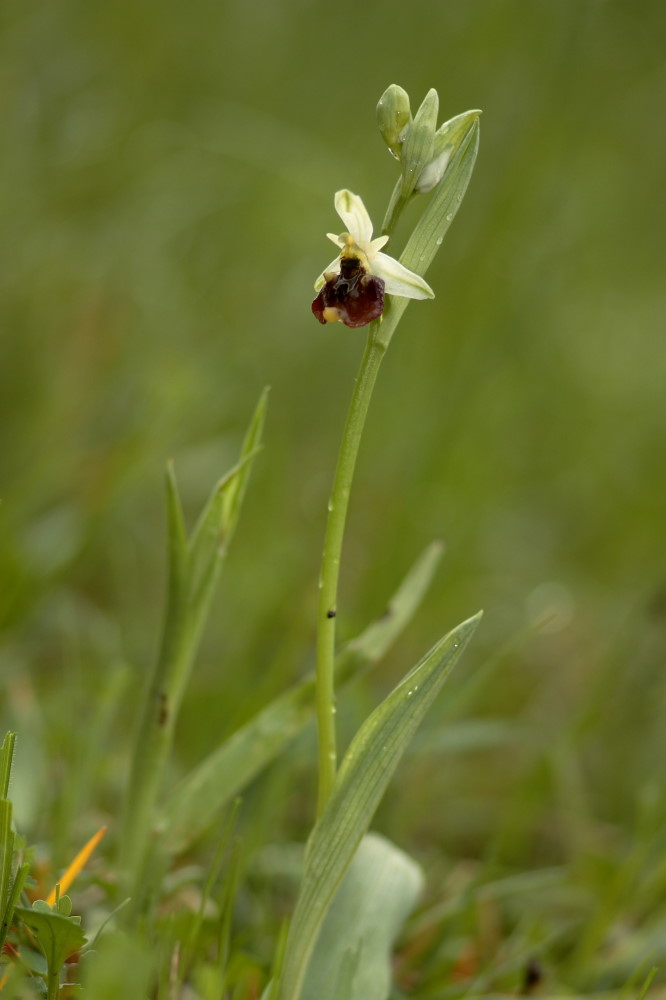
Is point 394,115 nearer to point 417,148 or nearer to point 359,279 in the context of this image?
point 417,148

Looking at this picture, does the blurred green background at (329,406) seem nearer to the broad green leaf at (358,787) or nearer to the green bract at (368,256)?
the broad green leaf at (358,787)

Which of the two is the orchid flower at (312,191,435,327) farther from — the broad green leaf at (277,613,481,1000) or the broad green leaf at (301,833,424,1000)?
the broad green leaf at (301,833,424,1000)

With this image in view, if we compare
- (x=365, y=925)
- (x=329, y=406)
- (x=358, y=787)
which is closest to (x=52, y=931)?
(x=358, y=787)

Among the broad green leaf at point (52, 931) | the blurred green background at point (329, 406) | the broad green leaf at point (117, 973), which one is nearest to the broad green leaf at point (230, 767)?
the blurred green background at point (329, 406)

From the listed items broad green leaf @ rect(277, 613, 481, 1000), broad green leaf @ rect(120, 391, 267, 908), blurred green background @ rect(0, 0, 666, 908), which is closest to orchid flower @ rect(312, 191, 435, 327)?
broad green leaf @ rect(120, 391, 267, 908)

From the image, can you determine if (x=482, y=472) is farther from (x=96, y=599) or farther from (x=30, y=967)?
(x=30, y=967)

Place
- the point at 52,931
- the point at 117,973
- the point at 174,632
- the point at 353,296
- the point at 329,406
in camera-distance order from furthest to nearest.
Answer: the point at 329,406, the point at 174,632, the point at 353,296, the point at 52,931, the point at 117,973

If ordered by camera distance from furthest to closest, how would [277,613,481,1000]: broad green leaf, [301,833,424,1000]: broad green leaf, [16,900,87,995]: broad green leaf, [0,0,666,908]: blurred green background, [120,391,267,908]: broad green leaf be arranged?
[0,0,666,908]: blurred green background
[120,391,267,908]: broad green leaf
[301,833,424,1000]: broad green leaf
[277,613,481,1000]: broad green leaf
[16,900,87,995]: broad green leaf
